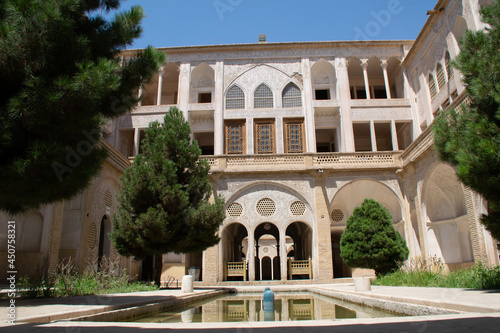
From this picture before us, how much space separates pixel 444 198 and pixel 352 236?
6247 mm

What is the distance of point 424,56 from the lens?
20281mm

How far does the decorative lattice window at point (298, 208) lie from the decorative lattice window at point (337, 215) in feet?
7.77

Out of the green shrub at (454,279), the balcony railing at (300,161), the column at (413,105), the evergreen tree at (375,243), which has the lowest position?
the green shrub at (454,279)

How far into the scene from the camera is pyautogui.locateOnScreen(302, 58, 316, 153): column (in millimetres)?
22062

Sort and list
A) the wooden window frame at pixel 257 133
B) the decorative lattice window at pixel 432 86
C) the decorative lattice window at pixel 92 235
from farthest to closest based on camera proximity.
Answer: the wooden window frame at pixel 257 133, the decorative lattice window at pixel 432 86, the decorative lattice window at pixel 92 235

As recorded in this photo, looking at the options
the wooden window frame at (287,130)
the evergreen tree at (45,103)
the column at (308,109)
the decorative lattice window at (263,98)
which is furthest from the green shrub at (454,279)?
the decorative lattice window at (263,98)

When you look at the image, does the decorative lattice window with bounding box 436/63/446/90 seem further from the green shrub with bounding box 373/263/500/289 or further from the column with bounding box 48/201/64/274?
the column with bounding box 48/201/64/274

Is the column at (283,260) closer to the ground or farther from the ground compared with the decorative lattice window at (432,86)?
closer to the ground

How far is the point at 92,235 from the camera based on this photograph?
14.9 meters

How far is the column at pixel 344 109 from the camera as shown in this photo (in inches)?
863

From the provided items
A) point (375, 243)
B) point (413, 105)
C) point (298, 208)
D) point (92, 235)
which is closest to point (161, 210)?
point (92, 235)

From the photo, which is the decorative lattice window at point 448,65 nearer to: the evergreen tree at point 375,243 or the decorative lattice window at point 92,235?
the evergreen tree at point 375,243

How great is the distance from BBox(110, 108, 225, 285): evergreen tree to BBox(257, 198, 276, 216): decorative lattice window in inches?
281

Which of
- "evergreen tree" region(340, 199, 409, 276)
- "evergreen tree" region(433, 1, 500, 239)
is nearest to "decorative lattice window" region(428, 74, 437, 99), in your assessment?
"evergreen tree" region(340, 199, 409, 276)
